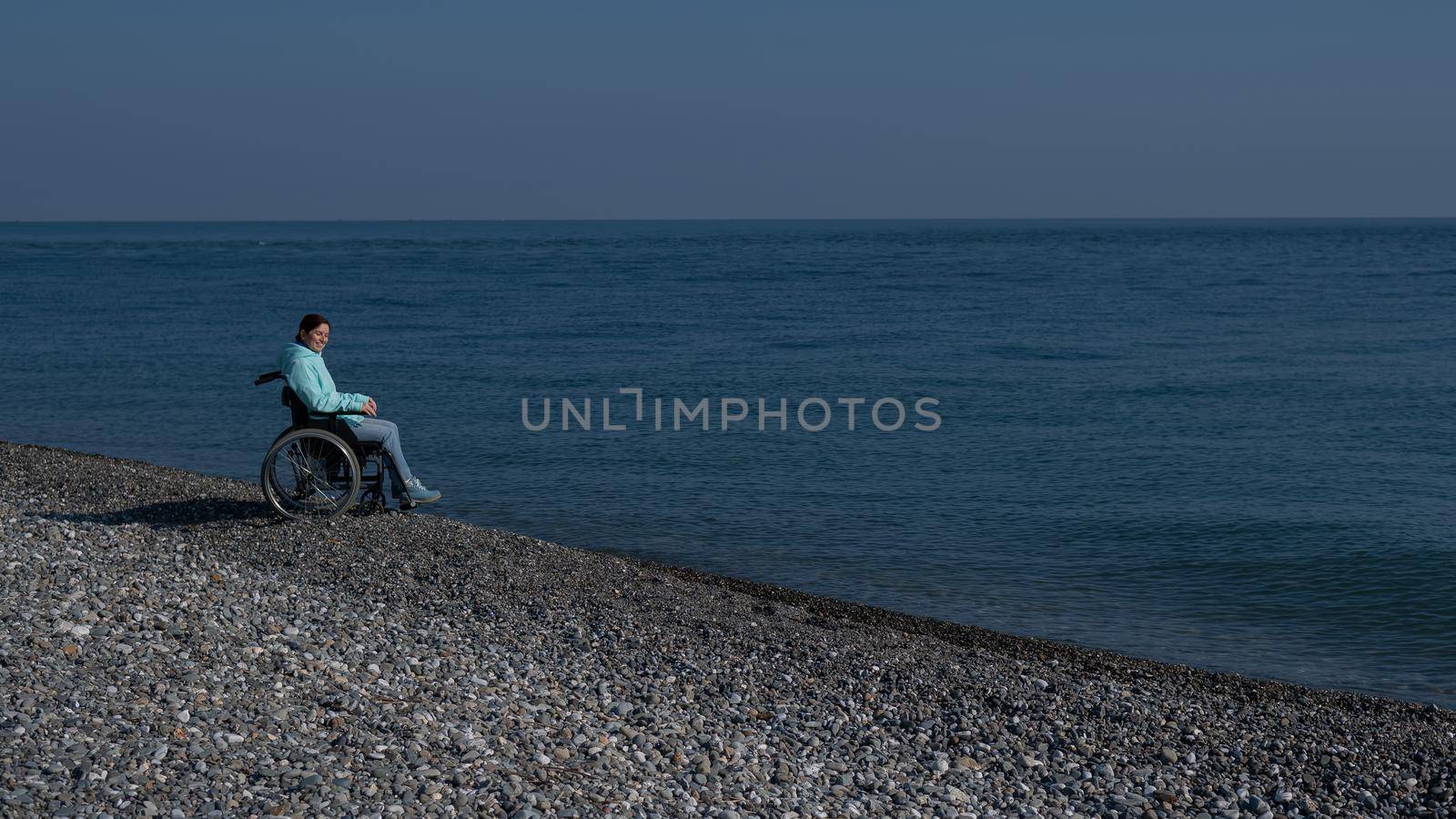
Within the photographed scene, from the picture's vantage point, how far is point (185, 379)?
1032 inches

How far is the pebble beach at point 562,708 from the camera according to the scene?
5688mm

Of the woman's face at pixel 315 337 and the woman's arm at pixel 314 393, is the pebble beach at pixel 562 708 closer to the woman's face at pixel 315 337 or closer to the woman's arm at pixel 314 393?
the woman's arm at pixel 314 393

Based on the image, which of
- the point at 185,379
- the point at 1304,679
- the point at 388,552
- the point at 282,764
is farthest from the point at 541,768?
the point at 185,379

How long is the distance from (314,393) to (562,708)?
441cm

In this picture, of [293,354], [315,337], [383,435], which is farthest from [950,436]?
[293,354]

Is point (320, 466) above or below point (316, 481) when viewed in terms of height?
above

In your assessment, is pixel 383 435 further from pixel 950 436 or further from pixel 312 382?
pixel 950 436

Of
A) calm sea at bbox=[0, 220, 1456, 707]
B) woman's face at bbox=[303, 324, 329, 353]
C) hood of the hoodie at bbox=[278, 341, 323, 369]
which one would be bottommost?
calm sea at bbox=[0, 220, 1456, 707]

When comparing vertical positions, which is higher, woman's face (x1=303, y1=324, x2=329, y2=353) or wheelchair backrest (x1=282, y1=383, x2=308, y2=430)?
woman's face (x1=303, y1=324, x2=329, y2=353)

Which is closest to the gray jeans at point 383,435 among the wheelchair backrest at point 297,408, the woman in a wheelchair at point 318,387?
the woman in a wheelchair at point 318,387

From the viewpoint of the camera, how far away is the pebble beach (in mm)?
5688

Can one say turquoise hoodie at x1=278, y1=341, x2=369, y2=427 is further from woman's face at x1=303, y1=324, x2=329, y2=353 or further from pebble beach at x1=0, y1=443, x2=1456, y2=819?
pebble beach at x1=0, y1=443, x2=1456, y2=819

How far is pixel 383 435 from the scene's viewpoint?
35.2 feet

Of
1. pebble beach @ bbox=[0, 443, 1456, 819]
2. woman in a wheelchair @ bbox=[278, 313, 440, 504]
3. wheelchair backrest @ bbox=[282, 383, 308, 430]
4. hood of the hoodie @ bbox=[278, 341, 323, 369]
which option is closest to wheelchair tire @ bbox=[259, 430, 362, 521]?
wheelchair backrest @ bbox=[282, 383, 308, 430]
